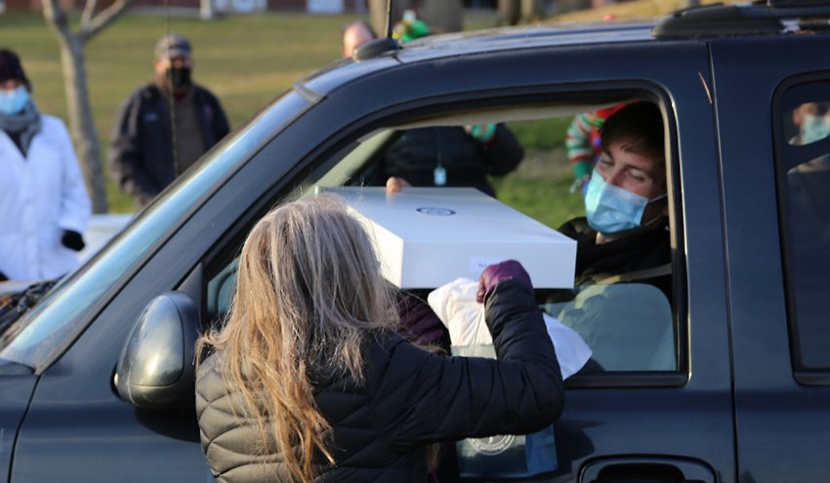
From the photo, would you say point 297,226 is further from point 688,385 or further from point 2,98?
point 2,98

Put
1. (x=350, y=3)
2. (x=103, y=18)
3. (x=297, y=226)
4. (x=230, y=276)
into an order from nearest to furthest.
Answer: (x=297, y=226) < (x=230, y=276) < (x=103, y=18) < (x=350, y=3)

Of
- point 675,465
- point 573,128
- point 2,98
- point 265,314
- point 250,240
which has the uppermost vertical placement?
point 2,98

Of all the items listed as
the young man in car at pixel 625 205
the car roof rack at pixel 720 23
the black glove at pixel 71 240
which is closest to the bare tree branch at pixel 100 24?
the black glove at pixel 71 240

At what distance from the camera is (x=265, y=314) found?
218 centimetres

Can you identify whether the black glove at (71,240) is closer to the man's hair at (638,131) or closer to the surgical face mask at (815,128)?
the man's hair at (638,131)

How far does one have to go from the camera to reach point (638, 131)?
297 centimetres

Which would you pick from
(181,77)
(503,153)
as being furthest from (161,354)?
(181,77)

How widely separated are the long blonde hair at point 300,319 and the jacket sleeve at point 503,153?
3031 millimetres

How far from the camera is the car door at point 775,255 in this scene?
2.29m

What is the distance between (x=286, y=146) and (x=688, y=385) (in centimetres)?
94

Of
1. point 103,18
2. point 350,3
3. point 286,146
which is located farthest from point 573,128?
point 350,3

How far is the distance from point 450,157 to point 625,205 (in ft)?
5.73

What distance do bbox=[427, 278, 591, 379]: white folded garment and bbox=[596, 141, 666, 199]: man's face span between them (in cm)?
59

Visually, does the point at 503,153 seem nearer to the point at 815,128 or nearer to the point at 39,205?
the point at 39,205
